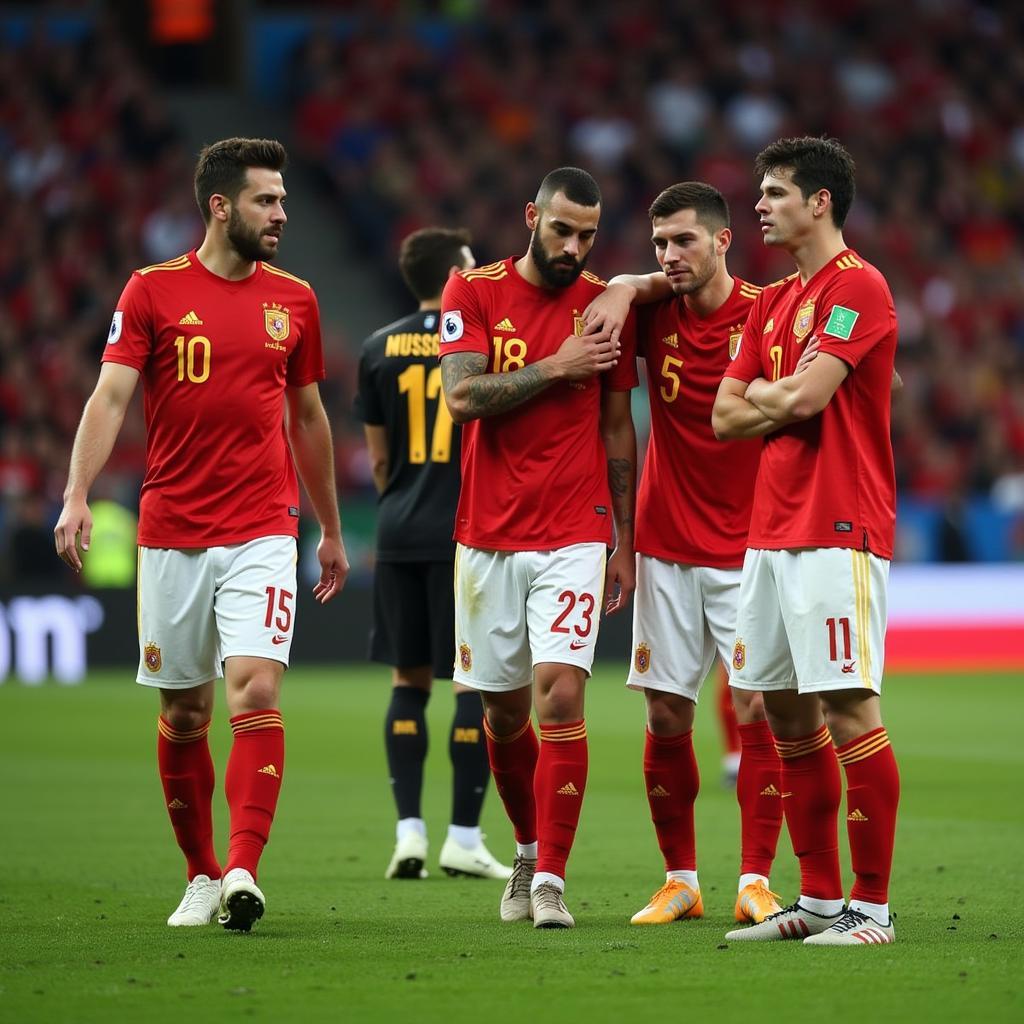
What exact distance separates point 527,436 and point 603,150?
783 inches

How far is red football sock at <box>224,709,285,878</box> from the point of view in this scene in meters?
6.36

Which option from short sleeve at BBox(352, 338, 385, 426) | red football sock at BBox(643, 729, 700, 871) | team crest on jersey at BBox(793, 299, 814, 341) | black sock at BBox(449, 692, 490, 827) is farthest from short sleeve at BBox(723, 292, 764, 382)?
short sleeve at BBox(352, 338, 385, 426)

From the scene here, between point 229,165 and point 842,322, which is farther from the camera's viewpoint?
point 229,165

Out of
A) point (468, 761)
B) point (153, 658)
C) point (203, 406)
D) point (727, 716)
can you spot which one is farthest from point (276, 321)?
point (727, 716)

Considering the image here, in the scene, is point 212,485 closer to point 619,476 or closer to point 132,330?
point 132,330

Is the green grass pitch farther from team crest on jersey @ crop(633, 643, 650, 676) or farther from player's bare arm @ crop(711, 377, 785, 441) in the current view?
player's bare arm @ crop(711, 377, 785, 441)

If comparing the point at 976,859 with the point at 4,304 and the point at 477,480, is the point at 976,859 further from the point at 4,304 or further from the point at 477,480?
the point at 4,304

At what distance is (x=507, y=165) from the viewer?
25.5 meters

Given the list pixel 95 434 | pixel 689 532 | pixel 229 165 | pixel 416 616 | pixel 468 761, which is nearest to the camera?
pixel 95 434

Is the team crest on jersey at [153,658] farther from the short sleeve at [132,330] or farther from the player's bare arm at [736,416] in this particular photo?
the player's bare arm at [736,416]

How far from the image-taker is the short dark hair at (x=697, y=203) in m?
6.85

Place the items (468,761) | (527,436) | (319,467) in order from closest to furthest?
(527,436) → (319,467) → (468,761)

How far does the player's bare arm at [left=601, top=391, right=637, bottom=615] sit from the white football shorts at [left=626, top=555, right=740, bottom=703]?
89 millimetres

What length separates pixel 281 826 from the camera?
9648 millimetres
